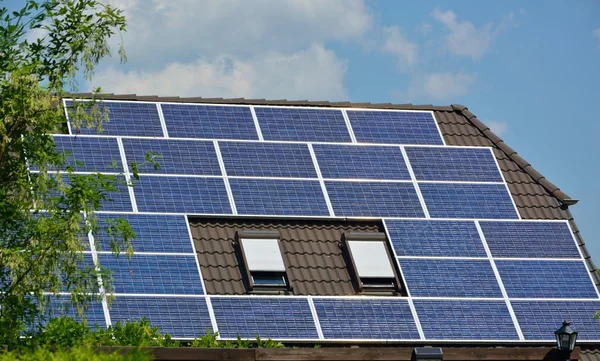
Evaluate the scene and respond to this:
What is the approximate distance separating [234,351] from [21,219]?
3.37 metres

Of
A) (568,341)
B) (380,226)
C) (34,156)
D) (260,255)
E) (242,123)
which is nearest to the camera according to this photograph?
(34,156)

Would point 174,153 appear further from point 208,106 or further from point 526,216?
point 526,216

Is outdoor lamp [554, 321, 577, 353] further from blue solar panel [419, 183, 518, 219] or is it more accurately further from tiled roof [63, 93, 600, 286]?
blue solar panel [419, 183, 518, 219]

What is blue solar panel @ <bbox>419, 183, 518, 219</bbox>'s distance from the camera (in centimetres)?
2419

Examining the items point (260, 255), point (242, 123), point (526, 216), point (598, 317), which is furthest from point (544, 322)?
point (242, 123)

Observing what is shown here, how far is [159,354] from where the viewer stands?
52.6 ft

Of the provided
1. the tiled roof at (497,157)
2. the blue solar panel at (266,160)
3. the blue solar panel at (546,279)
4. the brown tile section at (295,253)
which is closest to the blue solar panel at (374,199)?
the brown tile section at (295,253)

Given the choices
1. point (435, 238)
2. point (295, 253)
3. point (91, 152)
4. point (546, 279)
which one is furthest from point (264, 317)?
point (546, 279)

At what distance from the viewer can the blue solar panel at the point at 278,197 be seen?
910 inches

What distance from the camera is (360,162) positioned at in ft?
81.7

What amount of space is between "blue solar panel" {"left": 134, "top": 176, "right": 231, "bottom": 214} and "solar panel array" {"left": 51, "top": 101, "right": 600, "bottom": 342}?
0.10ft

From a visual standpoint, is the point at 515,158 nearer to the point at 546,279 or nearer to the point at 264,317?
the point at 546,279

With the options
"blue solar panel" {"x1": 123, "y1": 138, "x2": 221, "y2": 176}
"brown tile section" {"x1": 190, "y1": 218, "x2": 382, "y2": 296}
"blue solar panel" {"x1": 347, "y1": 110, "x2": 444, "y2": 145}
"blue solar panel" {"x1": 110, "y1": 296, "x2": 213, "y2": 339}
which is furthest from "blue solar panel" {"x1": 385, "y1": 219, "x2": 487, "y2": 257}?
"blue solar panel" {"x1": 110, "y1": 296, "x2": 213, "y2": 339}

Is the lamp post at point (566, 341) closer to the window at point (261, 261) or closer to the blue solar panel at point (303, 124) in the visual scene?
the window at point (261, 261)
